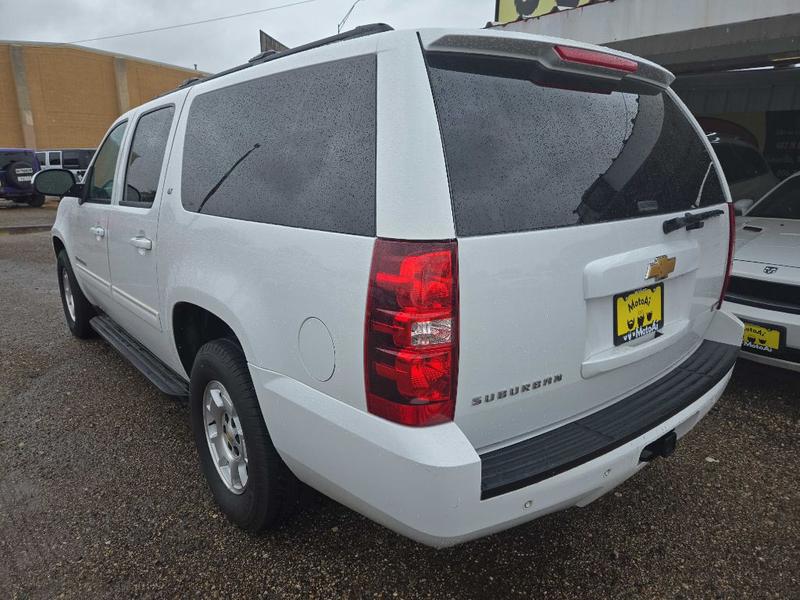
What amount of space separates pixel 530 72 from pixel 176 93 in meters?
1.97

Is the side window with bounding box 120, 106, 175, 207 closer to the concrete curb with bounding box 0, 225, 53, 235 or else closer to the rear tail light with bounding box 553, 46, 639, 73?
the rear tail light with bounding box 553, 46, 639, 73

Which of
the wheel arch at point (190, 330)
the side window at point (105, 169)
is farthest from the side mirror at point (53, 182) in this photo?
the wheel arch at point (190, 330)

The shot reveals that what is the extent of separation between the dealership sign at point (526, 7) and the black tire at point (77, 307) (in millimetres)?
5752

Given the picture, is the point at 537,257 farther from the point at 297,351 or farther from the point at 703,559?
the point at 703,559

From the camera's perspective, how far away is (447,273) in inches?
57.7

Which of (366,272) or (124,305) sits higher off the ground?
(366,272)

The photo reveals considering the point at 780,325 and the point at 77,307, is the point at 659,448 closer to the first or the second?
the point at 780,325

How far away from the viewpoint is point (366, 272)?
1527 millimetres

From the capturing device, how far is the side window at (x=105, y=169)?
3.53m

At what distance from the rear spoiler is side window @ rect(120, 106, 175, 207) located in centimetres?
174

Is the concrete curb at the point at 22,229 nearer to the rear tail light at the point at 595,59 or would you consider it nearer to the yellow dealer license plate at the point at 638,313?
the rear tail light at the point at 595,59

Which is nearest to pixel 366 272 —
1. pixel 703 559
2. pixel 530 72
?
pixel 530 72

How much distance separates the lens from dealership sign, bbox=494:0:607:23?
6391 millimetres

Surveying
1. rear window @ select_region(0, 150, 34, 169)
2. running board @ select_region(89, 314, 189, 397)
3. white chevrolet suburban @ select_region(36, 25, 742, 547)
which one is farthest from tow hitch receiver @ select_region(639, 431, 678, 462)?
rear window @ select_region(0, 150, 34, 169)
